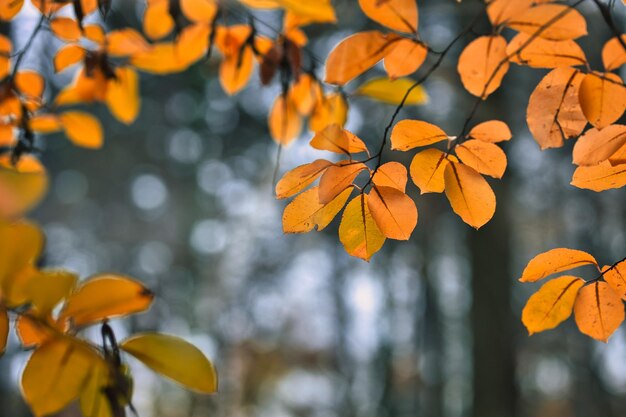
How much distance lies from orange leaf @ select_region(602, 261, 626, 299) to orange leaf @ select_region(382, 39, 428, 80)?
0.26m

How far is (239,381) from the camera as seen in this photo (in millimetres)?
7512

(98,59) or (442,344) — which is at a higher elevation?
(98,59)

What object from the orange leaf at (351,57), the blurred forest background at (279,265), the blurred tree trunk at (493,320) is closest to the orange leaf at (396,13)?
the orange leaf at (351,57)

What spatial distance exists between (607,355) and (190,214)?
526cm

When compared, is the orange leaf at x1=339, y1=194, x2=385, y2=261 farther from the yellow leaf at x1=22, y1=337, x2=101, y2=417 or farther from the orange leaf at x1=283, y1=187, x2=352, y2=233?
the yellow leaf at x1=22, y1=337, x2=101, y2=417

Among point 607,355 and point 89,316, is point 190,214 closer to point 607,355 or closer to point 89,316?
point 607,355

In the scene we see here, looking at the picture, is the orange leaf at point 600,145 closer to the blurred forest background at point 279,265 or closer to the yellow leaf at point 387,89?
the yellow leaf at point 387,89

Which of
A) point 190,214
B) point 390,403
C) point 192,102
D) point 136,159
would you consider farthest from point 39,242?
point 390,403

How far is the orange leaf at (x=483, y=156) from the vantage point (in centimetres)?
50

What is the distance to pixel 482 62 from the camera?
1.59 ft

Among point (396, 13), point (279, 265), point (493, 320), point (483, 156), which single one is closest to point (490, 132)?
point (483, 156)

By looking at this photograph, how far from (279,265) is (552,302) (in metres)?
6.69

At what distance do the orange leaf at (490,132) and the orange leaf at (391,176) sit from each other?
0.22 ft

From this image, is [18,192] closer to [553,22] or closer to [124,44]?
[553,22]
